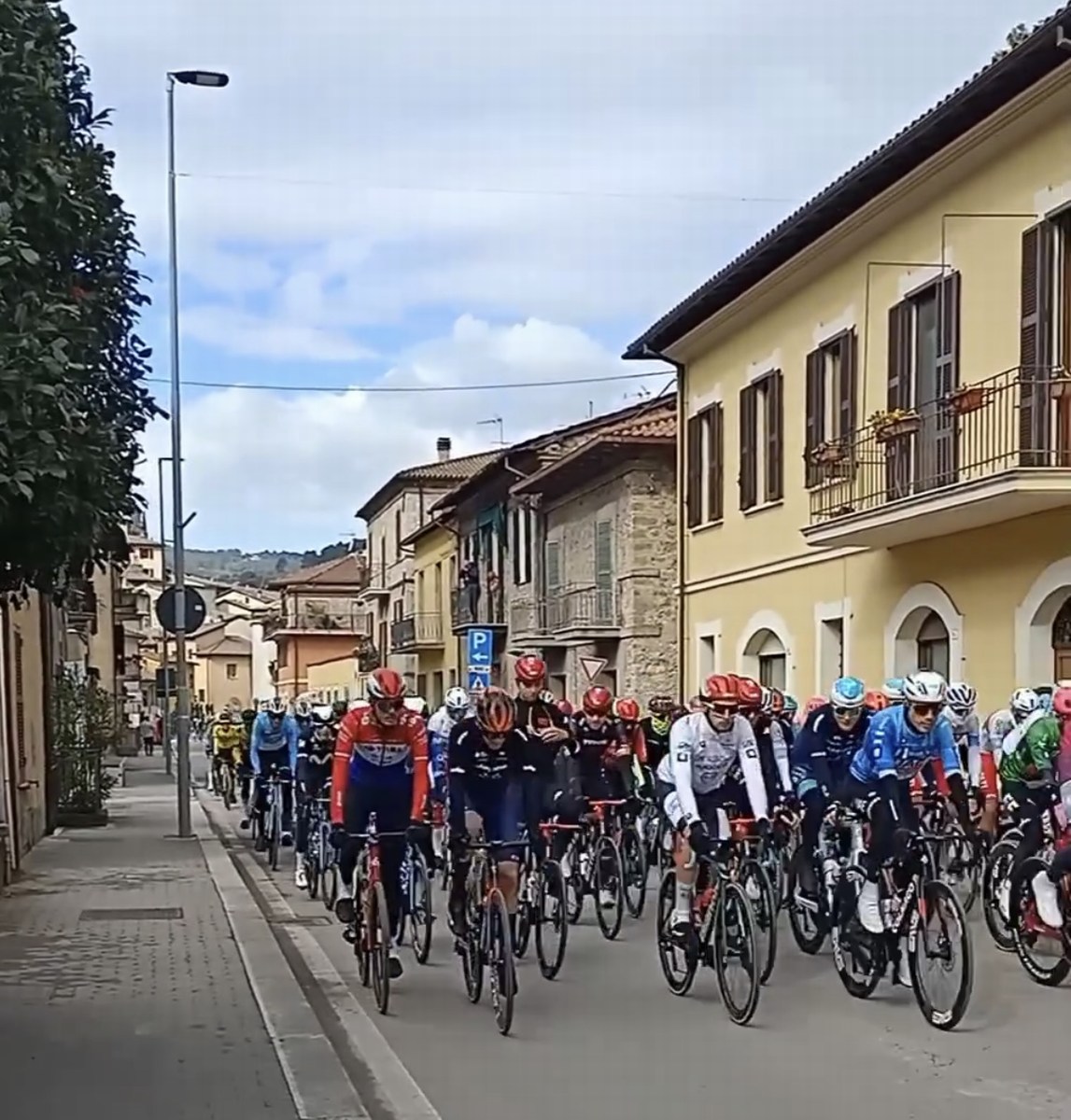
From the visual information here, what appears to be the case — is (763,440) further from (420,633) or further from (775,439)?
(420,633)

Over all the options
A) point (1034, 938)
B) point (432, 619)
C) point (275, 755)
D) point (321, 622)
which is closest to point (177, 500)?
point (275, 755)

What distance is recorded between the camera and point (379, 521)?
69438mm

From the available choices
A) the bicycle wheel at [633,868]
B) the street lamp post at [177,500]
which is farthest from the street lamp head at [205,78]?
the bicycle wheel at [633,868]

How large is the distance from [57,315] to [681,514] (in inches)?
838

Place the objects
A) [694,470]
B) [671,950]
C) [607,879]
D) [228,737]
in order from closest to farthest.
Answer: [671,950] → [607,879] → [694,470] → [228,737]

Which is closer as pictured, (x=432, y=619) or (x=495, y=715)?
(x=495, y=715)

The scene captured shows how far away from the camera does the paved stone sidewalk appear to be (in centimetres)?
716

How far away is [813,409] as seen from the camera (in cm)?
2122

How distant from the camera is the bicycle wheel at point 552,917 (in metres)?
10.7

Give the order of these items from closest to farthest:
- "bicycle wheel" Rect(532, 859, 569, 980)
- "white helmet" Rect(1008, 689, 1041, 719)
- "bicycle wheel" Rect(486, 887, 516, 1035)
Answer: "bicycle wheel" Rect(486, 887, 516, 1035)
"bicycle wheel" Rect(532, 859, 569, 980)
"white helmet" Rect(1008, 689, 1041, 719)

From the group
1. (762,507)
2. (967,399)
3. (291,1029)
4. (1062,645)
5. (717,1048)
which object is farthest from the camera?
(762,507)

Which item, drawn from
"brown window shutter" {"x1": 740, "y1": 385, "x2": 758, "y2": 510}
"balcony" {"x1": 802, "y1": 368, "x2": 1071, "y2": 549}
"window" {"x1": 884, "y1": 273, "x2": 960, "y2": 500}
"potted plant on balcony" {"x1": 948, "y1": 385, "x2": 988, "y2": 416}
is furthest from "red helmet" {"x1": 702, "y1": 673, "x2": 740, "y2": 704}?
"brown window shutter" {"x1": 740, "y1": 385, "x2": 758, "y2": 510}

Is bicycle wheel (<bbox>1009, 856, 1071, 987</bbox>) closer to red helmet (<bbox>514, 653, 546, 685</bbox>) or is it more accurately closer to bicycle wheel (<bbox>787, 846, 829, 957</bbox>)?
bicycle wheel (<bbox>787, 846, 829, 957</bbox>)

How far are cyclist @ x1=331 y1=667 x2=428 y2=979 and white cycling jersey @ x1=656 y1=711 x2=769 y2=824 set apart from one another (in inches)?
58.5
